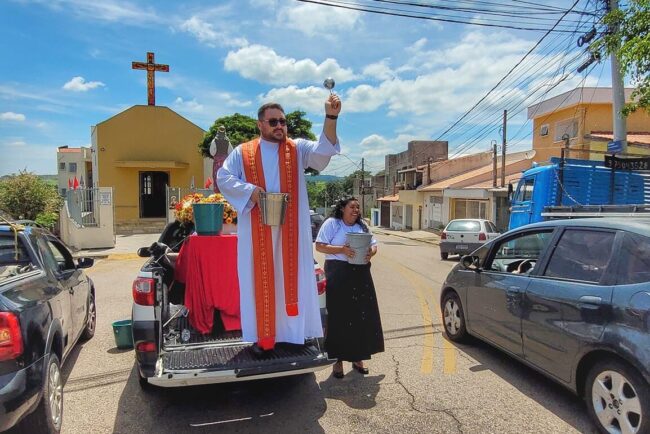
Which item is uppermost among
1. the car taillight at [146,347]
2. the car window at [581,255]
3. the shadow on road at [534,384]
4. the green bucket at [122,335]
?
the car window at [581,255]

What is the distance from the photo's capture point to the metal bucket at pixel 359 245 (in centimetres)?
412

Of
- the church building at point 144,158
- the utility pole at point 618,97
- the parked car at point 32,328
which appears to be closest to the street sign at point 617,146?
the utility pole at point 618,97

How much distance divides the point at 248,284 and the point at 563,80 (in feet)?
44.8

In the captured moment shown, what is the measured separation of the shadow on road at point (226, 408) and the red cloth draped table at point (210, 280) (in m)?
0.56

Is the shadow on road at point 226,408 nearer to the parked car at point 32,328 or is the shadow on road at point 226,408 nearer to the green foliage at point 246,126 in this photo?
the parked car at point 32,328

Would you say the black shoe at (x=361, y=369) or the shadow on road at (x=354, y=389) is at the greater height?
the black shoe at (x=361, y=369)

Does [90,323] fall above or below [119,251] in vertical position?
above

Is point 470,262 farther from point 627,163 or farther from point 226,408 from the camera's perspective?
point 627,163

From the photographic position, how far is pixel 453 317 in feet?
→ 18.6

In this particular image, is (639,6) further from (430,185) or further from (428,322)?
(430,185)

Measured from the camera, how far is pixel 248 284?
3621mm

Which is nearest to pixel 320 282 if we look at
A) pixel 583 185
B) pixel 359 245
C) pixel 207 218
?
pixel 359 245

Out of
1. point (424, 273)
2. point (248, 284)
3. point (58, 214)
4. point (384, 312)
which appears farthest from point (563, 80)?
point (58, 214)

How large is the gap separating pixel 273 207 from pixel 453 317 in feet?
10.5
